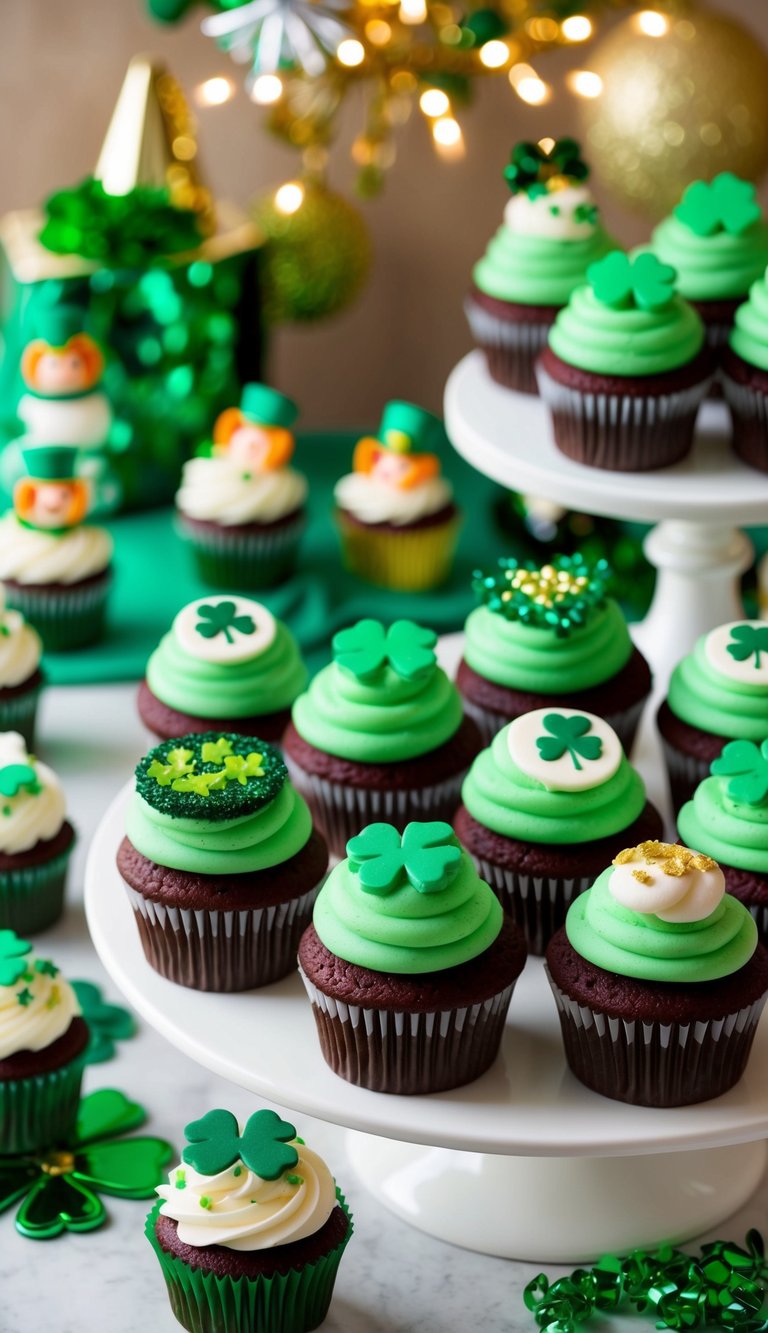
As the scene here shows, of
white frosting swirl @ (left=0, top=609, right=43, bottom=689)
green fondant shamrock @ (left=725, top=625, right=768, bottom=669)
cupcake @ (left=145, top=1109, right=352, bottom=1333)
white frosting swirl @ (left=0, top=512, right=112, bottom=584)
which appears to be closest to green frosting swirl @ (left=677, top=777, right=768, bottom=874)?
green fondant shamrock @ (left=725, top=625, right=768, bottom=669)

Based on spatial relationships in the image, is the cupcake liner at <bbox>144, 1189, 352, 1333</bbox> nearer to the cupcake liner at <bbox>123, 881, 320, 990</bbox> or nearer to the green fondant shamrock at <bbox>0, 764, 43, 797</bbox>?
the cupcake liner at <bbox>123, 881, 320, 990</bbox>

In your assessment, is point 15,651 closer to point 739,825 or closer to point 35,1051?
point 35,1051

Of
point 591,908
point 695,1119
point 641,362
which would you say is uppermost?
point 641,362

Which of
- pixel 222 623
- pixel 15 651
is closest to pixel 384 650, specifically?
pixel 222 623

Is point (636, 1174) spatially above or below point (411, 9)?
below

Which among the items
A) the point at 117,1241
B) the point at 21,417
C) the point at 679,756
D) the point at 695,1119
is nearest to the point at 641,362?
the point at 679,756

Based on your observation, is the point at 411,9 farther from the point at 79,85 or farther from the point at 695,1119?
the point at 695,1119

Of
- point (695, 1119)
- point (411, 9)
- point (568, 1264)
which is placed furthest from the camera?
point (411, 9)

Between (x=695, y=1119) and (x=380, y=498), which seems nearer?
(x=695, y=1119)
